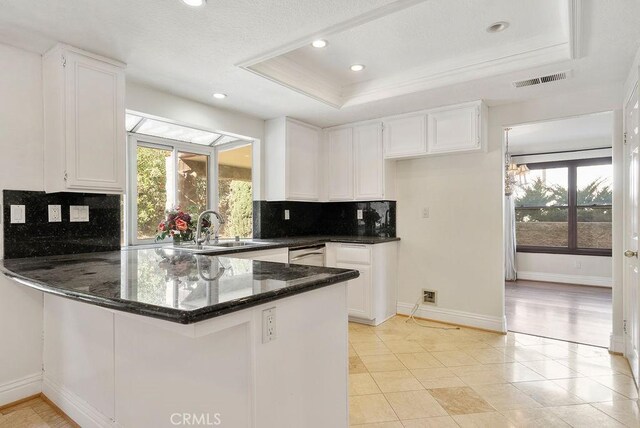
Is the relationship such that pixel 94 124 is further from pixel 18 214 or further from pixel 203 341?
pixel 203 341

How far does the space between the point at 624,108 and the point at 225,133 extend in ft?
11.6

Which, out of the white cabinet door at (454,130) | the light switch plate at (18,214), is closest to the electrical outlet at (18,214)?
the light switch plate at (18,214)

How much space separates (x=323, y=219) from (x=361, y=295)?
1383 millimetres

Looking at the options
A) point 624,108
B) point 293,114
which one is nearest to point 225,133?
point 293,114

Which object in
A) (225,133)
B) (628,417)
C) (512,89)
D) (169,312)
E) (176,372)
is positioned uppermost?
(512,89)

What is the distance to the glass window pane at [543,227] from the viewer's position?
6070 mm

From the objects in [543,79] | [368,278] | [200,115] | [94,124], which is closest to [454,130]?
[543,79]

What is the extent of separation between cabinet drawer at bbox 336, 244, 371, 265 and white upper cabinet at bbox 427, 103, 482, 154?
1.23 metres

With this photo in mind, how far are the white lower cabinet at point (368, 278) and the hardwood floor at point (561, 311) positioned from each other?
1.32 m

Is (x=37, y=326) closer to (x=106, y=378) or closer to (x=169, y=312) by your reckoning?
(x=106, y=378)

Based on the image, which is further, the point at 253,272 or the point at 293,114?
the point at 293,114

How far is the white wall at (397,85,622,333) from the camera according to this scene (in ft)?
11.5

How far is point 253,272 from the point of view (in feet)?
5.32

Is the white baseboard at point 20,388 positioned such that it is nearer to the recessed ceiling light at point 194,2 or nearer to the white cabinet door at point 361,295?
the recessed ceiling light at point 194,2
